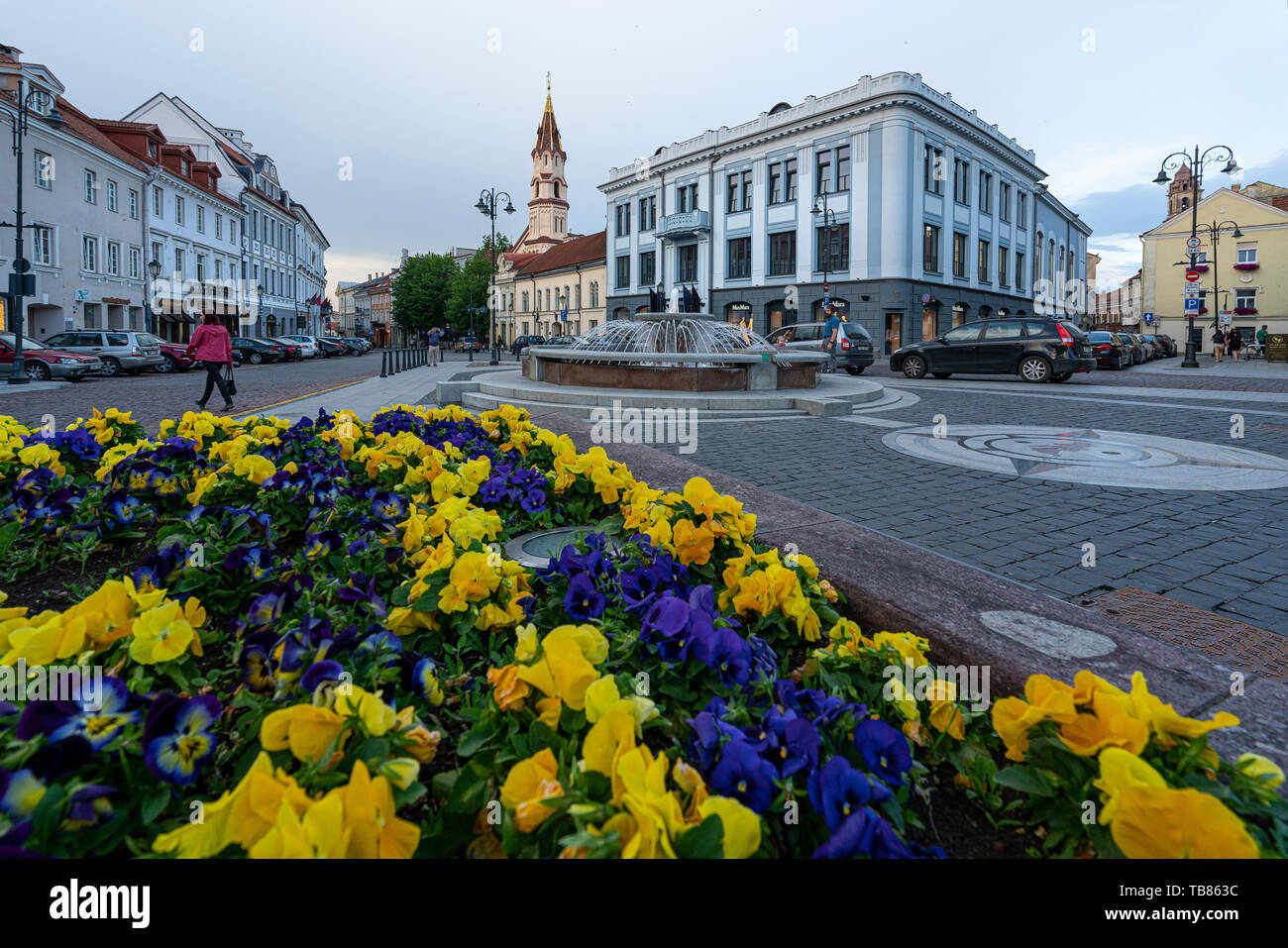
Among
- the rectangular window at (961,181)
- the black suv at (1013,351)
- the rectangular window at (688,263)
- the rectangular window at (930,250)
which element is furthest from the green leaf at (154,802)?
the rectangular window at (688,263)

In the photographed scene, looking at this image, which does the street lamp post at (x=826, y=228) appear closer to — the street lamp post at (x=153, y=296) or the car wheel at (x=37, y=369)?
the car wheel at (x=37, y=369)

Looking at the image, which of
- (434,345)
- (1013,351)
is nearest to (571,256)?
(434,345)

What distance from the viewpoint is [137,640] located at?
1.65m

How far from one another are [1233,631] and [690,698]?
2453 mm

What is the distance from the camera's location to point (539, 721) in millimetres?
1449

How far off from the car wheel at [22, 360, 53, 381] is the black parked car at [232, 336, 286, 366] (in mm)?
15470

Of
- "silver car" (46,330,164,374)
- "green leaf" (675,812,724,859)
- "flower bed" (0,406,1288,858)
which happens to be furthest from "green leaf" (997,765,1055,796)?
"silver car" (46,330,164,374)

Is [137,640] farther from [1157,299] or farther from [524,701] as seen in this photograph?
[1157,299]

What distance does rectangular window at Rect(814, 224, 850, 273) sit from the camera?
41500 millimetres

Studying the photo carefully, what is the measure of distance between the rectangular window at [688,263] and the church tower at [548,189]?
43853 mm

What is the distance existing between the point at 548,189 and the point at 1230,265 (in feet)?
233

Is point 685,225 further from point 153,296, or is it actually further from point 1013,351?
point 1013,351

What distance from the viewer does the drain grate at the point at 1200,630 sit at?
2541 mm
